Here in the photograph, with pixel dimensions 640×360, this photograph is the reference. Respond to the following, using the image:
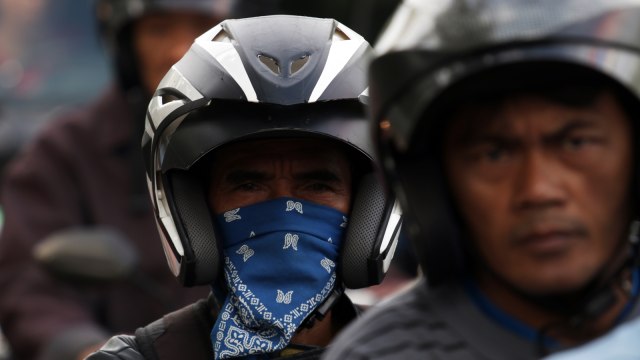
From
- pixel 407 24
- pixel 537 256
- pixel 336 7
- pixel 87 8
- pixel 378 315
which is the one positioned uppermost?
pixel 407 24

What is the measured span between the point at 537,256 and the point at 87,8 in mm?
11241

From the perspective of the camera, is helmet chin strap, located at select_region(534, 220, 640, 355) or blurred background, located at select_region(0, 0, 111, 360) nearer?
helmet chin strap, located at select_region(534, 220, 640, 355)

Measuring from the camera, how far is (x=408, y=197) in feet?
10.3

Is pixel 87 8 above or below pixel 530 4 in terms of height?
below

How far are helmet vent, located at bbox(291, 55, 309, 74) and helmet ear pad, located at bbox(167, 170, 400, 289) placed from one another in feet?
0.99

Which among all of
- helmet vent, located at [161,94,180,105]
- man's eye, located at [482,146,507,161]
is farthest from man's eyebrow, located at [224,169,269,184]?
man's eye, located at [482,146,507,161]

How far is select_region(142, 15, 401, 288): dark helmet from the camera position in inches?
159

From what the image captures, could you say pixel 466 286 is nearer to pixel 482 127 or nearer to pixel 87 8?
pixel 482 127

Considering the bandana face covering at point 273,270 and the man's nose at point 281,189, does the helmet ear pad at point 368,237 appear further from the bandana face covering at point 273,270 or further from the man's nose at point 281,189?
the man's nose at point 281,189

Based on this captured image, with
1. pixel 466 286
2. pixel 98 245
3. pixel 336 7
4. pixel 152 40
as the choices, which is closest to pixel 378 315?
pixel 466 286

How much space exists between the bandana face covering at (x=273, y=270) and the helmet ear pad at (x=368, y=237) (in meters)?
0.04

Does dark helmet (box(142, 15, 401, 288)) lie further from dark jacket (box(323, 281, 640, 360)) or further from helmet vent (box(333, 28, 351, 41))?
dark jacket (box(323, 281, 640, 360))

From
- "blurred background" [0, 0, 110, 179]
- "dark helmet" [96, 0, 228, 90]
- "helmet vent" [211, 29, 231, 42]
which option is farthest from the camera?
"blurred background" [0, 0, 110, 179]

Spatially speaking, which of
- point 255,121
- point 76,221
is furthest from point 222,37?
point 76,221
